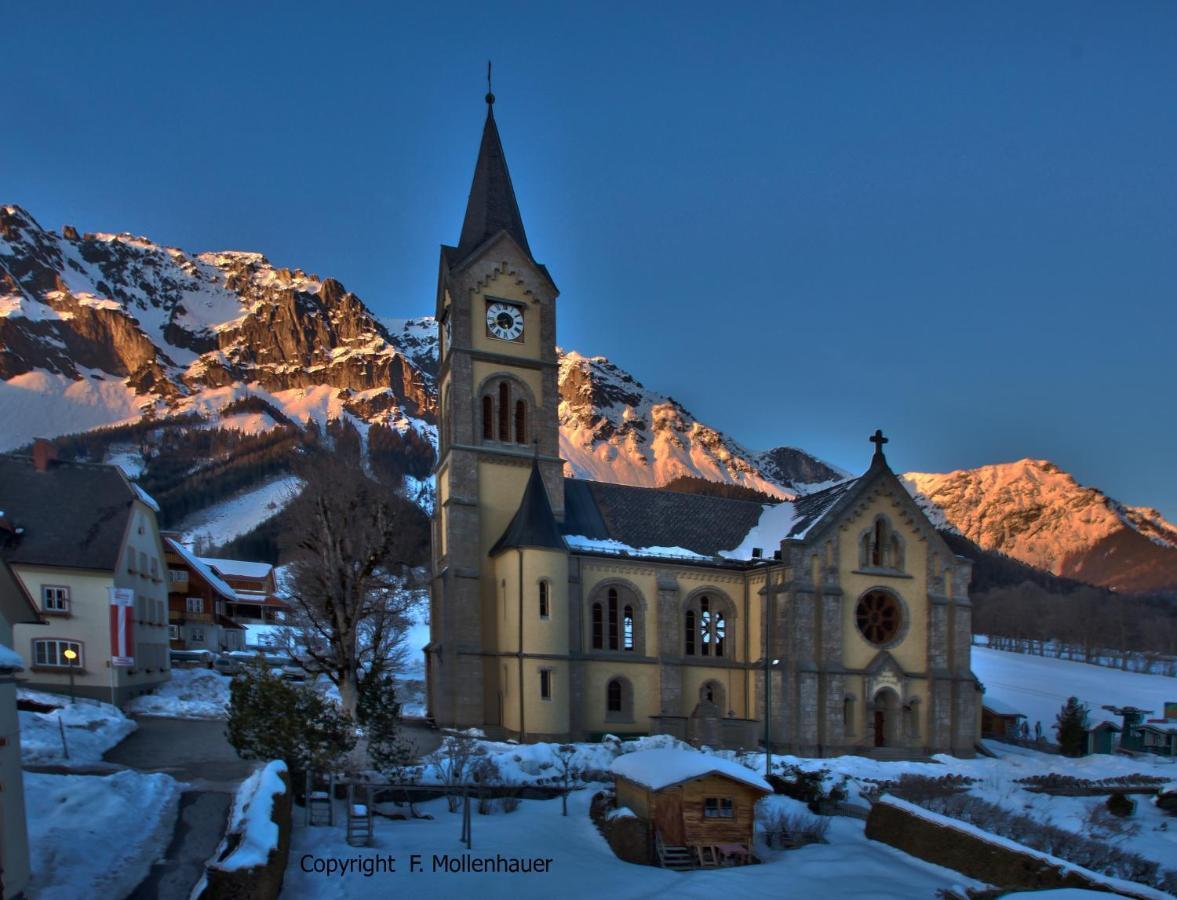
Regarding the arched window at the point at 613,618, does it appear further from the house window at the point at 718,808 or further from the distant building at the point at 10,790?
the distant building at the point at 10,790

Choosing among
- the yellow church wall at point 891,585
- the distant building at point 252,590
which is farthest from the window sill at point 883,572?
the distant building at point 252,590

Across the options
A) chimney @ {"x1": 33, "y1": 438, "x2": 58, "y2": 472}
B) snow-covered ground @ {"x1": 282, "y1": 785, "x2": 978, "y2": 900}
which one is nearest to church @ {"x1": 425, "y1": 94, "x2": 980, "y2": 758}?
snow-covered ground @ {"x1": 282, "y1": 785, "x2": 978, "y2": 900}

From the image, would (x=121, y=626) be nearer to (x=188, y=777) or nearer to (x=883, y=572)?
(x=188, y=777)

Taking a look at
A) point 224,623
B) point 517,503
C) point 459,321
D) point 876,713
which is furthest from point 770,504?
point 224,623

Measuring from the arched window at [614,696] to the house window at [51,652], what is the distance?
2230cm

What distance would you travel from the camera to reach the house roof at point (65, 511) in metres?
35.5

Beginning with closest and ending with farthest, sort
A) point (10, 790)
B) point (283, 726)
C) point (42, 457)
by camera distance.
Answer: point (10, 790) < point (283, 726) < point (42, 457)

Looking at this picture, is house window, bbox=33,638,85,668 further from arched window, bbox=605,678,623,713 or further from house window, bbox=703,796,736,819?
house window, bbox=703,796,736,819

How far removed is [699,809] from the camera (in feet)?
65.9

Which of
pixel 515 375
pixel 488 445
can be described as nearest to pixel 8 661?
pixel 488 445

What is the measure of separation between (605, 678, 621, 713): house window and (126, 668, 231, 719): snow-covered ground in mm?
16388

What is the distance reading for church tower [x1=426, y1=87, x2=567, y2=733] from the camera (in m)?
35.8

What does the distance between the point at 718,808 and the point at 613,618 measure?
1786 centimetres

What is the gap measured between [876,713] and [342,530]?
85.4 ft
